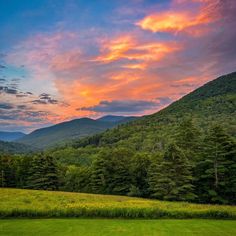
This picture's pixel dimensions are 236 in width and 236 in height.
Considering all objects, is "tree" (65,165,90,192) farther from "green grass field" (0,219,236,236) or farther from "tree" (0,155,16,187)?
"green grass field" (0,219,236,236)

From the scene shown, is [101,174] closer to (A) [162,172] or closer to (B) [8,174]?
(A) [162,172]

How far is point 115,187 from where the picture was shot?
62719 mm

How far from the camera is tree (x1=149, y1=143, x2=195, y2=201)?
47688 mm

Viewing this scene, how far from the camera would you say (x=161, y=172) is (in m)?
49.4

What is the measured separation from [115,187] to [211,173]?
21330 mm

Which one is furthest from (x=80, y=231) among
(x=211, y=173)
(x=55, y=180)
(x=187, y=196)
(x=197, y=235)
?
(x=55, y=180)

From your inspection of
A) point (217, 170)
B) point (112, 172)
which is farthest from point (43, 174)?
point (217, 170)

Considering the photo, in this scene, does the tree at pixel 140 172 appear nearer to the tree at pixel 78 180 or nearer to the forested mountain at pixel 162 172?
the forested mountain at pixel 162 172

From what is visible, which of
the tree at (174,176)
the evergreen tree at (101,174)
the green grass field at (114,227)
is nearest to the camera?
the green grass field at (114,227)

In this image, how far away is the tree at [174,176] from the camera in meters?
47.7

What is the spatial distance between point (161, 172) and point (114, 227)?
24.6 meters

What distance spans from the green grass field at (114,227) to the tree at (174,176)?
728 inches

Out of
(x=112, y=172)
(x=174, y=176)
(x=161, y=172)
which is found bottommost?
(x=112, y=172)

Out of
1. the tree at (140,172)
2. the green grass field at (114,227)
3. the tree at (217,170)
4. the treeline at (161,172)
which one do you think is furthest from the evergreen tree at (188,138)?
the green grass field at (114,227)
